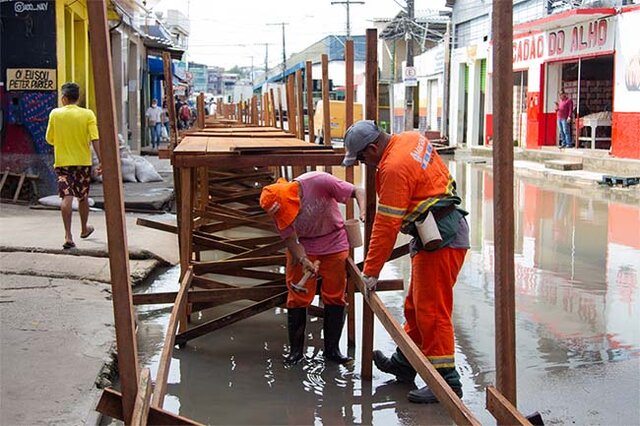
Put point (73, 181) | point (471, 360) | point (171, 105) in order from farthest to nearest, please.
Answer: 1. point (73, 181)
2. point (171, 105)
3. point (471, 360)

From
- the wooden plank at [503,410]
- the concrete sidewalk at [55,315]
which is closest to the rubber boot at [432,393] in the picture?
the wooden plank at [503,410]

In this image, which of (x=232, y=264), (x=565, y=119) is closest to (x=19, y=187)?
(x=232, y=264)

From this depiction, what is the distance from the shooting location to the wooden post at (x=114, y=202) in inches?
107

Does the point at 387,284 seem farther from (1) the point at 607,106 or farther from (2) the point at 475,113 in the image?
(2) the point at 475,113

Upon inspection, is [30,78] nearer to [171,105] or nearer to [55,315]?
[171,105]

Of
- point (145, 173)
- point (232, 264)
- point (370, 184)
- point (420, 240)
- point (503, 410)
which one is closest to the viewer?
point (503, 410)

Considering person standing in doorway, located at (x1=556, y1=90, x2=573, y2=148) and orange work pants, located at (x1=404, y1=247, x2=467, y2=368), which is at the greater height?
person standing in doorway, located at (x1=556, y1=90, x2=573, y2=148)

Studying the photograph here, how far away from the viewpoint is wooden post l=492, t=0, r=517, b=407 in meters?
3.11

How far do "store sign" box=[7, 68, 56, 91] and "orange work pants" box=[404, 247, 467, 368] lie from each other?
9560 millimetres

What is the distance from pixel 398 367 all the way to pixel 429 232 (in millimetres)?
1136

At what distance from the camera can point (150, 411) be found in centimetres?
306

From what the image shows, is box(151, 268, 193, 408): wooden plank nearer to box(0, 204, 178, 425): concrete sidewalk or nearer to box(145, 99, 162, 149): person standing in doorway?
box(0, 204, 178, 425): concrete sidewalk

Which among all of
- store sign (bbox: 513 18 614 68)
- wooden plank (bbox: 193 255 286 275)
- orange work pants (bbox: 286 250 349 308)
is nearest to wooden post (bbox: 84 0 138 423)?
orange work pants (bbox: 286 250 349 308)

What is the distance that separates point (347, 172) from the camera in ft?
20.9
